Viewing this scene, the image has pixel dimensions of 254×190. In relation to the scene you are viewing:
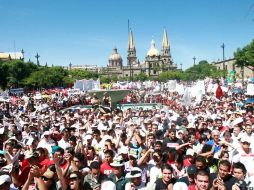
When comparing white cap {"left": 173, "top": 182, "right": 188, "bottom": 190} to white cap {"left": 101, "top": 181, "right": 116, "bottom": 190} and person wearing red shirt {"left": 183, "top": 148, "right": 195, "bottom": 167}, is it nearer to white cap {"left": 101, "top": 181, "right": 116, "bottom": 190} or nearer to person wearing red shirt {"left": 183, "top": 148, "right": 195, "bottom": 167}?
white cap {"left": 101, "top": 181, "right": 116, "bottom": 190}

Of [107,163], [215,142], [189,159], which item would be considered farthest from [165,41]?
[107,163]

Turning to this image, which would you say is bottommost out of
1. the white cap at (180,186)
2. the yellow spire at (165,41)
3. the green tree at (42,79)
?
the white cap at (180,186)

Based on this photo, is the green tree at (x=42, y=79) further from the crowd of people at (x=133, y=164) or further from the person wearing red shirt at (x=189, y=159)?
the person wearing red shirt at (x=189, y=159)

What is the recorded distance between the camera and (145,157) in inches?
246

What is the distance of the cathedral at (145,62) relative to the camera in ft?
533

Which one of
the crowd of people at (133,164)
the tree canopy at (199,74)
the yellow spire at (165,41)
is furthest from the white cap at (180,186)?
the yellow spire at (165,41)

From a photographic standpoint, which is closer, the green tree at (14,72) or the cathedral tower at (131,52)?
the green tree at (14,72)

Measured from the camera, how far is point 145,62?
166 m

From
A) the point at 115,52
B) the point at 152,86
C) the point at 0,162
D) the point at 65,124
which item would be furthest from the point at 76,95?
the point at 115,52

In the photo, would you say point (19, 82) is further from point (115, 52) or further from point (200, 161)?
point (115, 52)

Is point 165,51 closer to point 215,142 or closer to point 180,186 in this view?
point 215,142

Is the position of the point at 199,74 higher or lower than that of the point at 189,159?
higher

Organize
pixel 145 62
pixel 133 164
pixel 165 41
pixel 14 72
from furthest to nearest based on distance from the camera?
pixel 165 41
pixel 145 62
pixel 14 72
pixel 133 164

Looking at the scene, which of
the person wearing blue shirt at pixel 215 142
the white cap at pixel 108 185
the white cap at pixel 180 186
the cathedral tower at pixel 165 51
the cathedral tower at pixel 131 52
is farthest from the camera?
the cathedral tower at pixel 165 51
